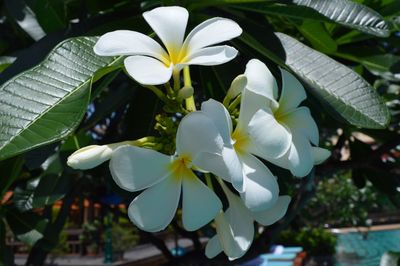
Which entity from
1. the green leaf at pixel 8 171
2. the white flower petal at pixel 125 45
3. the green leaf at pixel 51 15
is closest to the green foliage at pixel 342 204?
the green leaf at pixel 8 171

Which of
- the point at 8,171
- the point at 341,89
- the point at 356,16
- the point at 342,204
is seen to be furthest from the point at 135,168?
the point at 342,204

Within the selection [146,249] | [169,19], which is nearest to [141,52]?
[169,19]

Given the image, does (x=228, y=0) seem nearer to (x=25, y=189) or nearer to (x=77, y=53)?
(x=77, y=53)

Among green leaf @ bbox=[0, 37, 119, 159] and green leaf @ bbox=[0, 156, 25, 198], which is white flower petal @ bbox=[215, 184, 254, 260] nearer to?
green leaf @ bbox=[0, 37, 119, 159]

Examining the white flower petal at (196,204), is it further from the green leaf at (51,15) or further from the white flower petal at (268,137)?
the green leaf at (51,15)

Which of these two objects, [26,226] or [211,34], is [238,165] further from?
[26,226]

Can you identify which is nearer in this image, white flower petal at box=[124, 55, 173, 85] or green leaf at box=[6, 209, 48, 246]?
white flower petal at box=[124, 55, 173, 85]

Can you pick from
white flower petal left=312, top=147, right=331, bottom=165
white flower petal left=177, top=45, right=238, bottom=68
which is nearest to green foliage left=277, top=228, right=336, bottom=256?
white flower petal left=312, top=147, right=331, bottom=165
